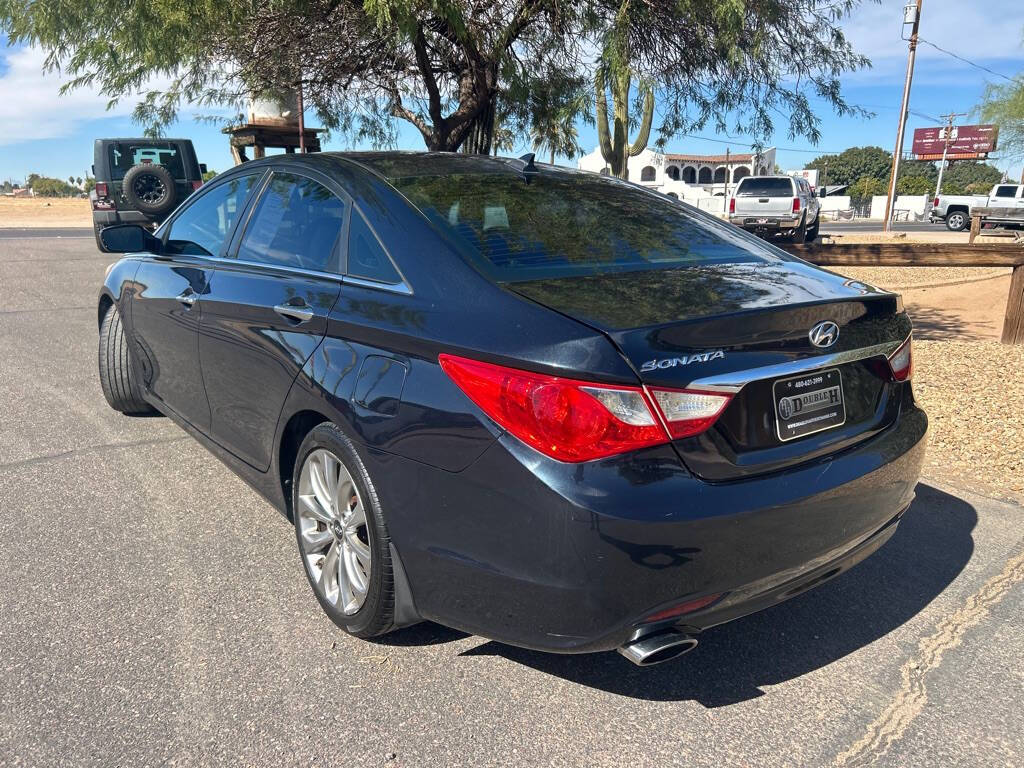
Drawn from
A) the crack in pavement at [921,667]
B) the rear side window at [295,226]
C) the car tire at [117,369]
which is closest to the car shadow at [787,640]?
the crack in pavement at [921,667]

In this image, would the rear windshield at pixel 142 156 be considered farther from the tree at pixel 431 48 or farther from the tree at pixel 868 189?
the tree at pixel 868 189

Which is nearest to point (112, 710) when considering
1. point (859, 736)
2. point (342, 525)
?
point (342, 525)

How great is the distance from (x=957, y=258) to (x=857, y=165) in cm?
11165

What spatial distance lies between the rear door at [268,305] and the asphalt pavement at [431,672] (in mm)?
618

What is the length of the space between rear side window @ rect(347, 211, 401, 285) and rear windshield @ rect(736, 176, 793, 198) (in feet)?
66.2

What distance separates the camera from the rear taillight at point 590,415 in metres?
2.08

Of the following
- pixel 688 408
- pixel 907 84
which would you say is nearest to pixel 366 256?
pixel 688 408

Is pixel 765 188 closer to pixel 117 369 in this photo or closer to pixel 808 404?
pixel 117 369

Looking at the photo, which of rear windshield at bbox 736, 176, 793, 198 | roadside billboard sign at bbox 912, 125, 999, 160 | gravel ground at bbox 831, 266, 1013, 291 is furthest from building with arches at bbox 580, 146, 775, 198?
gravel ground at bbox 831, 266, 1013, 291

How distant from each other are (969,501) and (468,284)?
317 cm

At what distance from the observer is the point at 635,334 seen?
7.03 ft

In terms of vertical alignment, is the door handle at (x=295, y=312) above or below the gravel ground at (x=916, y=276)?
above

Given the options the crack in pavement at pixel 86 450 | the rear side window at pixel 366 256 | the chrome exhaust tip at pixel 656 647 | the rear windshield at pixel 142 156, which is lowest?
the crack in pavement at pixel 86 450

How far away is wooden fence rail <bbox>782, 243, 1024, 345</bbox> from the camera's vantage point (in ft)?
23.0
